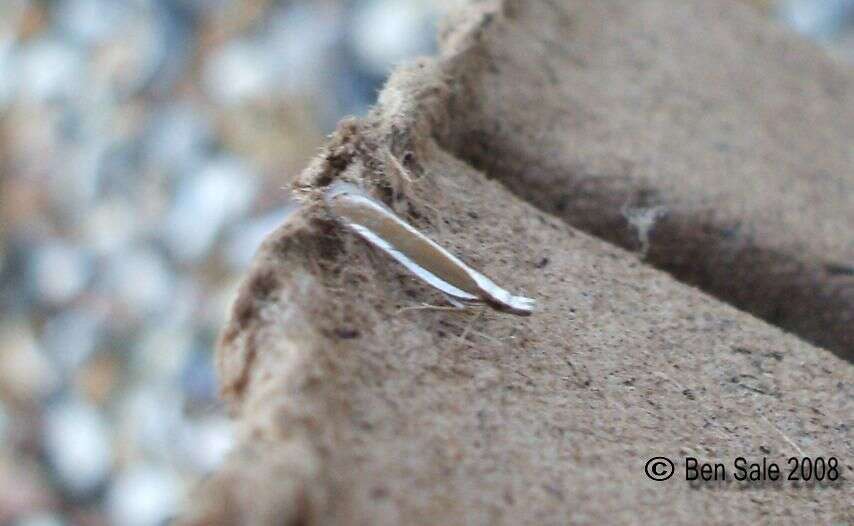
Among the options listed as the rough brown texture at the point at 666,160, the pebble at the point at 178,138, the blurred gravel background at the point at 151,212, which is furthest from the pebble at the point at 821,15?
the pebble at the point at 178,138

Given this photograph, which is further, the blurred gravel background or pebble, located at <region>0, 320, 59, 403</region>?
pebble, located at <region>0, 320, 59, 403</region>

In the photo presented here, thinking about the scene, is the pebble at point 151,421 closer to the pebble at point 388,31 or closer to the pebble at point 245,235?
the pebble at point 245,235

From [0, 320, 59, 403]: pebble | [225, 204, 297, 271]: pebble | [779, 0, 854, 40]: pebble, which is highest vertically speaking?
[779, 0, 854, 40]: pebble

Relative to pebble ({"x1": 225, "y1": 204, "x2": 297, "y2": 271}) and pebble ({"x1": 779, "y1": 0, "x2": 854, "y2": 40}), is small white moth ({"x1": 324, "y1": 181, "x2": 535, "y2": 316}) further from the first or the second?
pebble ({"x1": 779, "y1": 0, "x2": 854, "y2": 40})

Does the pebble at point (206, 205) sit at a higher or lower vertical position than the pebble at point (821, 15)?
lower

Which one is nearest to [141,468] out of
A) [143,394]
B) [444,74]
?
[143,394]

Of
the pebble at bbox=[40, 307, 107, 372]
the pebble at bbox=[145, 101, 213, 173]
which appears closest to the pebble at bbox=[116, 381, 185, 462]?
the pebble at bbox=[40, 307, 107, 372]
